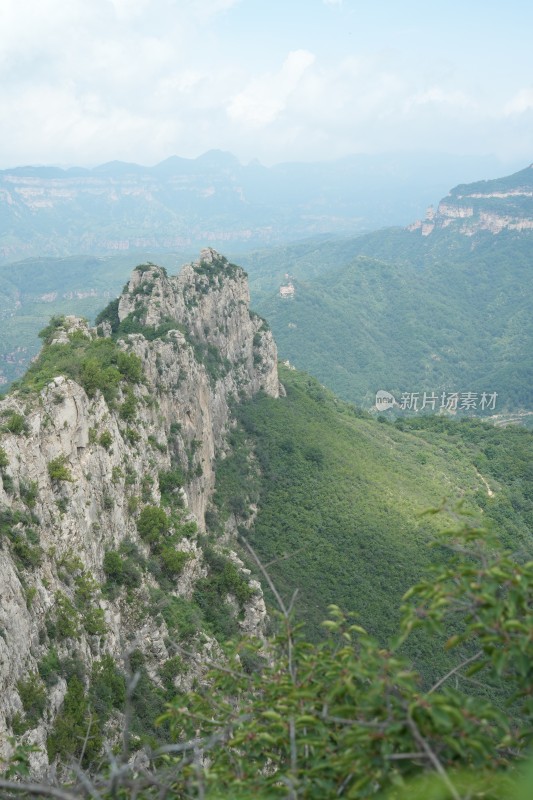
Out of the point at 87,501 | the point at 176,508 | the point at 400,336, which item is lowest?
the point at 400,336

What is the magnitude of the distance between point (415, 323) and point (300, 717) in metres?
179

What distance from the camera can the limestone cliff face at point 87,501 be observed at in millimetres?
16500

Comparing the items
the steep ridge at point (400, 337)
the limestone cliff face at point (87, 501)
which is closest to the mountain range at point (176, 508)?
the limestone cliff face at point (87, 501)

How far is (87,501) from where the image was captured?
2188cm

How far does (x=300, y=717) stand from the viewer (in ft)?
21.7

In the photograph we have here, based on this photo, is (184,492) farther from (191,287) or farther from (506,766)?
(506,766)

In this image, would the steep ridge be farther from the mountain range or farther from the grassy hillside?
the mountain range

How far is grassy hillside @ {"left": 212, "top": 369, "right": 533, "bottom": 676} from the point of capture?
128ft

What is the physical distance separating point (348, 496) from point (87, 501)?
29.0 metres

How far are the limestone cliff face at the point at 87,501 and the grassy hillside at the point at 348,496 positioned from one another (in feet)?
20.7

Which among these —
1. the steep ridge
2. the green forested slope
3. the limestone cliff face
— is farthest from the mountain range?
the green forested slope

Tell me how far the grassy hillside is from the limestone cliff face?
6314 mm

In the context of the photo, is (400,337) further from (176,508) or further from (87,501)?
(87,501)

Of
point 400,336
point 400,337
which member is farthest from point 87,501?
point 400,336
